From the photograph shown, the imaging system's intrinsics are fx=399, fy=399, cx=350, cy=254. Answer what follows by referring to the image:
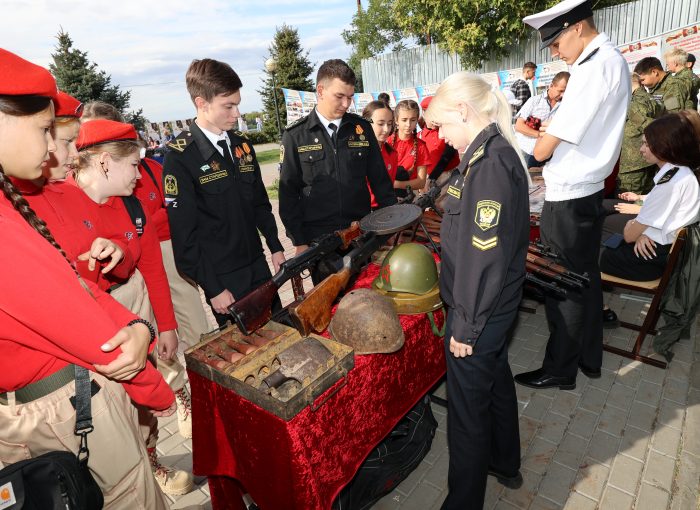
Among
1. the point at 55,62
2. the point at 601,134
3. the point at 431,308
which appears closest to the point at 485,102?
the point at 431,308

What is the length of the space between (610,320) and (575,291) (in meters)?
1.72

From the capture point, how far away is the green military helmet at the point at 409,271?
94.3 inches

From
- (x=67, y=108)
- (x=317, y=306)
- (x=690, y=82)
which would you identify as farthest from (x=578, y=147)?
(x=690, y=82)

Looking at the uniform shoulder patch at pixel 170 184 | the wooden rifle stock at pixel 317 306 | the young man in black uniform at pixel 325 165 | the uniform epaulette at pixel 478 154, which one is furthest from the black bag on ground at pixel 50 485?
the young man in black uniform at pixel 325 165

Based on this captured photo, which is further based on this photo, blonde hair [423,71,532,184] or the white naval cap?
the white naval cap

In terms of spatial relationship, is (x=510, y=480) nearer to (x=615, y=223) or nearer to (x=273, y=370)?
(x=273, y=370)

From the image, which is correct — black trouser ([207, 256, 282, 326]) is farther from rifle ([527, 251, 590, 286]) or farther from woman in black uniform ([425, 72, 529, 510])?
rifle ([527, 251, 590, 286])

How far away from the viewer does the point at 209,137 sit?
9.27 ft

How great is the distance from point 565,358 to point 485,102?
2.40 metres

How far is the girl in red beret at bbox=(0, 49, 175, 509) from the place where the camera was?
44.3 inches

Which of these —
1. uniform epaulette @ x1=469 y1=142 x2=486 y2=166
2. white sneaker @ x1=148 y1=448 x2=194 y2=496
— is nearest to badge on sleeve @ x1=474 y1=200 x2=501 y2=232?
uniform epaulette @ x1=469 y1=142 x2=486 y2=166

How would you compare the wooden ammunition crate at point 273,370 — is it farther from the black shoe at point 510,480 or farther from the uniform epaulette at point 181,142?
the black shoe at point 510,480

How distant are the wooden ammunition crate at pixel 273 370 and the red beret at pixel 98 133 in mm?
1283

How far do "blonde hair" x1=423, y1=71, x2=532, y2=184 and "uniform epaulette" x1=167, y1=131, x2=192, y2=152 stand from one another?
66.6 inches
